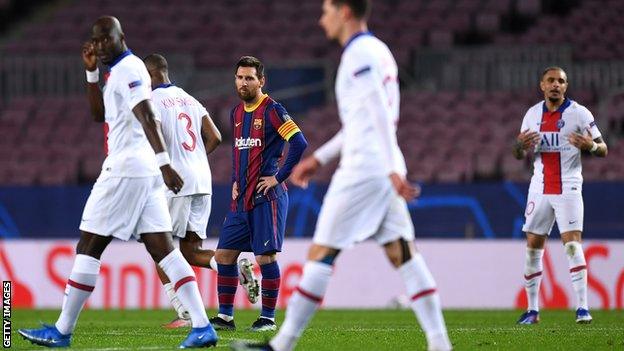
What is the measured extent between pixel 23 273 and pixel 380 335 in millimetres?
9118

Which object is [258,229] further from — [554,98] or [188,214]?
[554,98]

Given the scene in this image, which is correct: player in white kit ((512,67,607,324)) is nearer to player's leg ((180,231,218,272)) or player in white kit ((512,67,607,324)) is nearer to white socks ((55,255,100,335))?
player's leg ((180,231,218,272))

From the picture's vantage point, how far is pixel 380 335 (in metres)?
9.80

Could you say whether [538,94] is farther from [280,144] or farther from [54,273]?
[280,144]

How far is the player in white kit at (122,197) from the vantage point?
793 cm

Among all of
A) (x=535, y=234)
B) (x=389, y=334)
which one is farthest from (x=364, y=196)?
(x=535, y=234)

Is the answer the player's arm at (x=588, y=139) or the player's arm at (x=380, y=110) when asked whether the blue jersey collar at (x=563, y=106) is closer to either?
the player's arm at (x=588, y=139)

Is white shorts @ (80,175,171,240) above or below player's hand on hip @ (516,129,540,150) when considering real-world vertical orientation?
below

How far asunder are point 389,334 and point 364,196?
3349 mm

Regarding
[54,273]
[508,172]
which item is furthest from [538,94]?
[54,273]

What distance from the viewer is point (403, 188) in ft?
21.7

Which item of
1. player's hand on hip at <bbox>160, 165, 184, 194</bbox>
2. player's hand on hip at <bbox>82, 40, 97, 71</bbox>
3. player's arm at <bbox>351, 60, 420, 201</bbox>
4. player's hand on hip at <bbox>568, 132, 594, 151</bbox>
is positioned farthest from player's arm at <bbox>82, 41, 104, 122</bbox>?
player's hand on hip at <bbox>568, 132, 594, 151</bbox>

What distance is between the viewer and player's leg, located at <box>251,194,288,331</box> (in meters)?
10.3

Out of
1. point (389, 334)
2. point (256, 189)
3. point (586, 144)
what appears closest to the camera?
point (389, 334)
